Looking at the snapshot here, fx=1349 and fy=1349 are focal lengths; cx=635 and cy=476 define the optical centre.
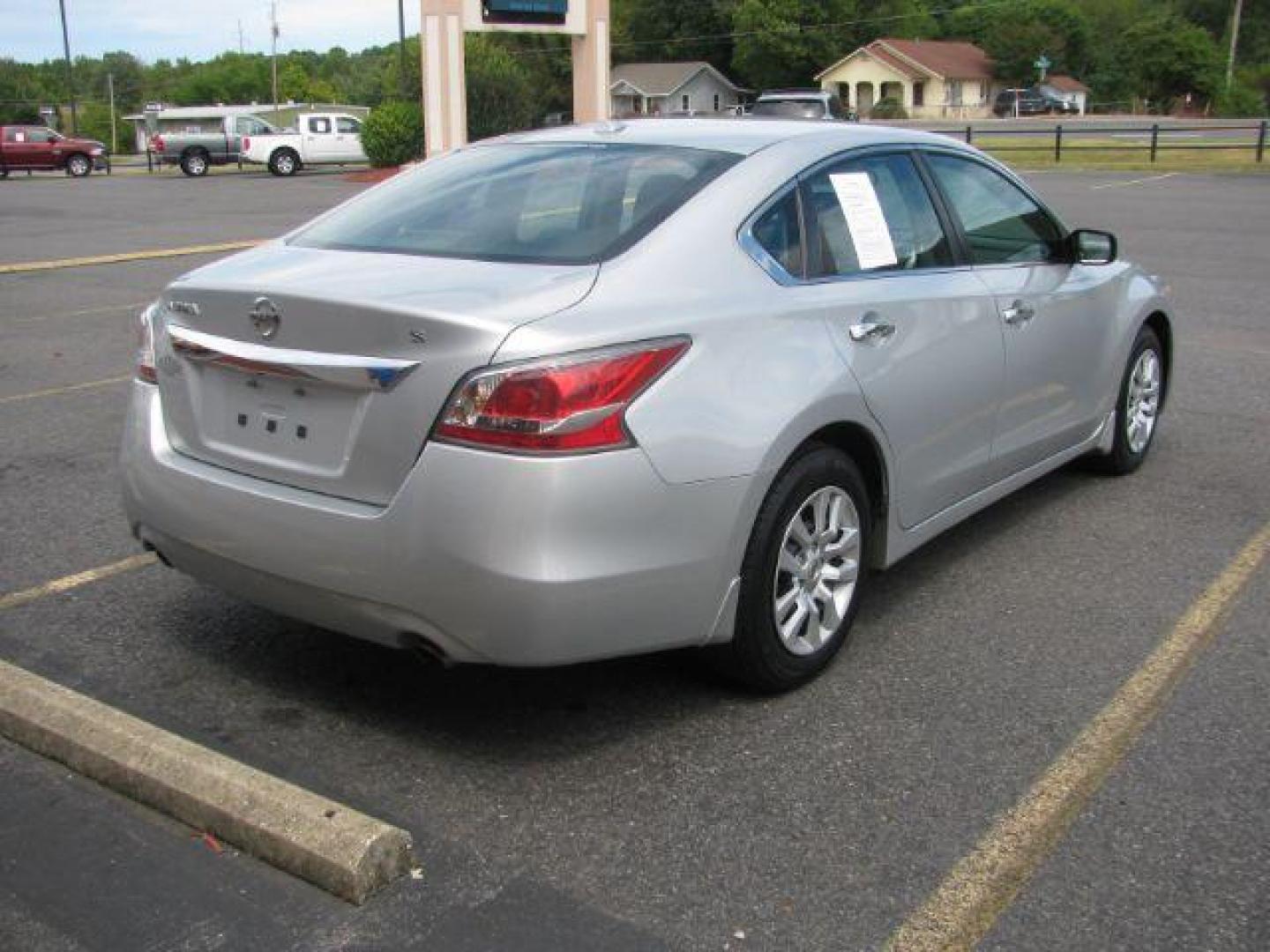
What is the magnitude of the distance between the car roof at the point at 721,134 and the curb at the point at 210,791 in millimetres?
2321

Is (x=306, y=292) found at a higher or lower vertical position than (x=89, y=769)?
higher

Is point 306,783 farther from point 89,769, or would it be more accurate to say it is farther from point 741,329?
point 741,329

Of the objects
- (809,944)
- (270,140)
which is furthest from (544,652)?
(270,140)

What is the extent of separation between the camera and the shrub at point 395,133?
36.6m

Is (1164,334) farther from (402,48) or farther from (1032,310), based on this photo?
(402,48)

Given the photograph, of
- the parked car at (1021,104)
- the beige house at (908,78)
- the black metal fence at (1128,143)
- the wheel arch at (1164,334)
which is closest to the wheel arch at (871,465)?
the wheel arch at (1164,334)

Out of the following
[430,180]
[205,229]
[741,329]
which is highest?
[430,180]

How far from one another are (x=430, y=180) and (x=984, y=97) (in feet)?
357

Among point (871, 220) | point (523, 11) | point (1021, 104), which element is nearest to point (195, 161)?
point (523, 11)

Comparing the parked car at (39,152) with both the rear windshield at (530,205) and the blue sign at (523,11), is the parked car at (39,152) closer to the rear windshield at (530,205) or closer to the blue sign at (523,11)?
the blue sign at (523,11)

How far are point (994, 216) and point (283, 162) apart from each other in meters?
37.9

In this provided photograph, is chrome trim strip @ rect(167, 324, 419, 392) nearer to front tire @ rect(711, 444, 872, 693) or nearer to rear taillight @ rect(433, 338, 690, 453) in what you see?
rear taillight @ rect(433, 338, 690, 453)

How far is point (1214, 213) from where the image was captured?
65.2ft

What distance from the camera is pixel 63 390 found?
8.33 metres
